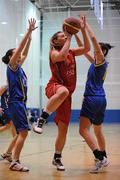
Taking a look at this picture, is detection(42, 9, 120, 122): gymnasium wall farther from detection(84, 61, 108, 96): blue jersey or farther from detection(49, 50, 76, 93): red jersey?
detection(49, 50, 76, 93): red jersey

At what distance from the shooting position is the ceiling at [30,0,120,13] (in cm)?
1549

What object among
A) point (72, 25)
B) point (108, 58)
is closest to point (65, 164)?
point (72, 25)

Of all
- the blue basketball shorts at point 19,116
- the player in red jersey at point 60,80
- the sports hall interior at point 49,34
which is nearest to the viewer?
the player in red jersey at point 60,80

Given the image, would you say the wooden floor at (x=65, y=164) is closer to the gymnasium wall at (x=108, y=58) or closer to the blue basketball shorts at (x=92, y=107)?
the blue basketball shorts at (x=92, y=107)

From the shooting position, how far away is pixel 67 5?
629 inches

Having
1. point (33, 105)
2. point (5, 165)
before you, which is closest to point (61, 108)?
point (5, 165)

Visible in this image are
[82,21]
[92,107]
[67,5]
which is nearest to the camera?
[82,21]

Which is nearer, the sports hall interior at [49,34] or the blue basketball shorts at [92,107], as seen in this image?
the blue basketball shorts at [92,107]

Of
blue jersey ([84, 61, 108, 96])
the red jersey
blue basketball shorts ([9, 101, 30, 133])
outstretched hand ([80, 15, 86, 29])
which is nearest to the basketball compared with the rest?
outstretched hand ([80, 15, 86, 29])

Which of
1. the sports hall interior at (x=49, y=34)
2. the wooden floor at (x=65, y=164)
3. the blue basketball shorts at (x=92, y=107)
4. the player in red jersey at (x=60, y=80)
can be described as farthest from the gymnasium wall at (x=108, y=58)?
the player in red jersey at (x=60, y=80)

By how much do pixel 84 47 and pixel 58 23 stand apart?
1135 cm

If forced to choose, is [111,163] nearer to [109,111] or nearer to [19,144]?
[19,144]

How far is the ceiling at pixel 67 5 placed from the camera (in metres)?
15.5

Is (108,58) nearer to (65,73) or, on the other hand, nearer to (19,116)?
(65,73)
